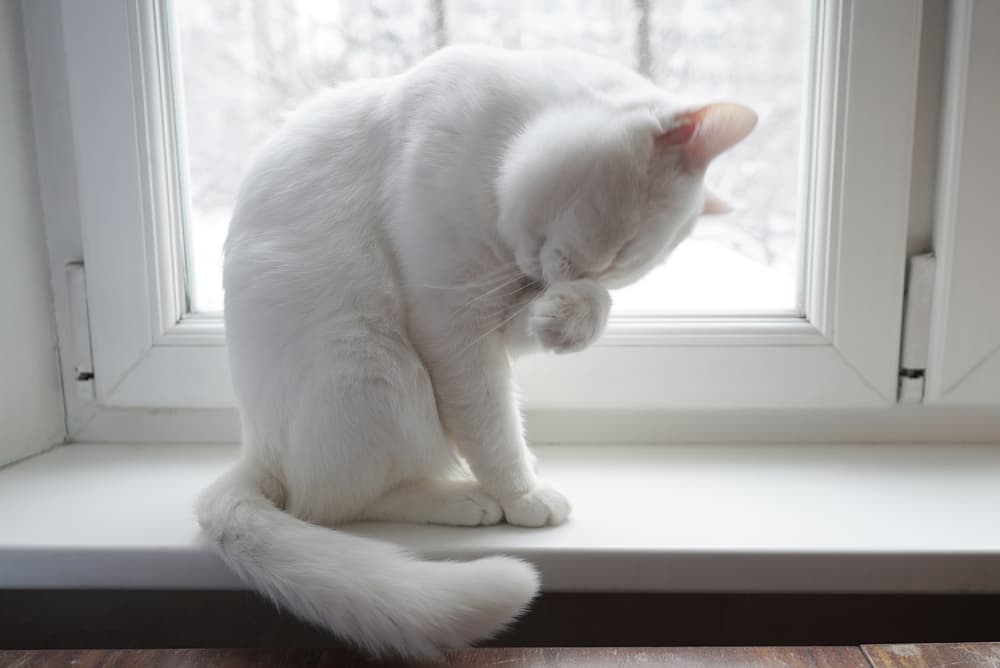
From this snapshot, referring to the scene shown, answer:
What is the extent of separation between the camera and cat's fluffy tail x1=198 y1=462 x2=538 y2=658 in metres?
0.65

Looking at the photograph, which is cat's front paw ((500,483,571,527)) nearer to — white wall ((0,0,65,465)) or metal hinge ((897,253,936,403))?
metal hinge ((897,253,936,403))

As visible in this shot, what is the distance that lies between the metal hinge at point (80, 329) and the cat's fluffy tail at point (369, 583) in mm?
391

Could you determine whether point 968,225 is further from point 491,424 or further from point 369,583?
point 369,583

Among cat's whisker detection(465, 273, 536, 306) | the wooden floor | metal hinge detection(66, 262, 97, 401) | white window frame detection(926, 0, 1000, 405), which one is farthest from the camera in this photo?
metal hinge detection(66, 262, 97, 401)

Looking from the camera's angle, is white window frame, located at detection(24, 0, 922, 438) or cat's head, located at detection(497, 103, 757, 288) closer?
cat's head, located at detection(497, 103, 757, 288)

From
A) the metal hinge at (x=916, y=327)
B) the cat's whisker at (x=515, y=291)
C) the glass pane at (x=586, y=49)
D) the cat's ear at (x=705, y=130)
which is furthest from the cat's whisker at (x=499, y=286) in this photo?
the metal hinge at (x=916, y=327)

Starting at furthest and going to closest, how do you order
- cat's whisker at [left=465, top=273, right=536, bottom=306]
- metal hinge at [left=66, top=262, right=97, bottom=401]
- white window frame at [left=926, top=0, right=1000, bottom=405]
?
metal hinge at [left=66, top=262, right=97, bottom=401]
white window frame at [left=926, top=0, right=1000, bottom=405]
cat's whisker at [left=465, top=273, right=536, bottom=306]

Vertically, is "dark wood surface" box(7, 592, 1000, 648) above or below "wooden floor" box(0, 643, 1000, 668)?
below

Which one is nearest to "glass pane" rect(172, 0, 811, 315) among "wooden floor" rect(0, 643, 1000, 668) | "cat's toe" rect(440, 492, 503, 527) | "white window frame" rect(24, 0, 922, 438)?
"white window frame" rect(24, 0, 922, 438)

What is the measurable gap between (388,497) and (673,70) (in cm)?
64

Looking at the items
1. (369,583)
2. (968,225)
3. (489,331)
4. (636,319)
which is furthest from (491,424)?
(968,225)

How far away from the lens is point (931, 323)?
97cm

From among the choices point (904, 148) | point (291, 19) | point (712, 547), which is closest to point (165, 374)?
point (291, 19)

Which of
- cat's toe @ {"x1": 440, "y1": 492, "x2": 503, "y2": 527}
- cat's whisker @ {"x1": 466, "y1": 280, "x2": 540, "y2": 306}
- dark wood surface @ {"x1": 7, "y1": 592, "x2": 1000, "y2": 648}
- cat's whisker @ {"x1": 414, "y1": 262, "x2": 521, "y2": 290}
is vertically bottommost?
dark wood surface @ {"x1": 7, "y1": 592, "x2": 1000, "y2": 648}
